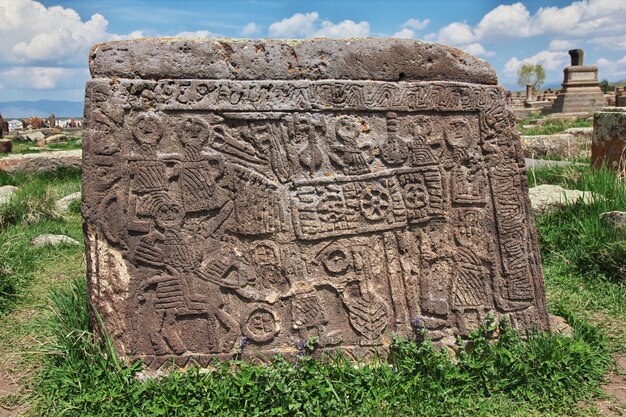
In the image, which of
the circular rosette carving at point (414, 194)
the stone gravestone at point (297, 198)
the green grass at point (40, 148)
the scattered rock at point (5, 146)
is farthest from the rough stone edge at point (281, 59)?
the scattered rock at point (5, 146)

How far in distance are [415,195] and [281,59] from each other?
106cm

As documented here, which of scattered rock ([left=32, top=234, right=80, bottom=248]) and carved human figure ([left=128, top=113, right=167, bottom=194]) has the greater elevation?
carved human figure ([left=128, top=113, right=167, bottom=194])

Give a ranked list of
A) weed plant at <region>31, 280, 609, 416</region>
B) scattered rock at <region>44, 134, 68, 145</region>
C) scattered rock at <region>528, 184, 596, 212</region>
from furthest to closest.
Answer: scattered rock at <region>44, 134, 68, 145</region> → scattered rock at <region>528, 184, 596, 212</region> → weed plant at <region>31, 280, 609, 416</region>

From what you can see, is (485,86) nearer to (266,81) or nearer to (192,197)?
(266,81)

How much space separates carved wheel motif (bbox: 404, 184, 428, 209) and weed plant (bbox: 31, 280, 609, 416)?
782 millimetres

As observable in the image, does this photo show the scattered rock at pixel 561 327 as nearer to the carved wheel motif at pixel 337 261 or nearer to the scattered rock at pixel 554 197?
the carved wheel motif at pixel 337 261

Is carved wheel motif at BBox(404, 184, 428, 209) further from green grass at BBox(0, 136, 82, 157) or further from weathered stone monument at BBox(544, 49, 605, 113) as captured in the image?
weathered stone monument at BBox(544, 49, 605, 113)

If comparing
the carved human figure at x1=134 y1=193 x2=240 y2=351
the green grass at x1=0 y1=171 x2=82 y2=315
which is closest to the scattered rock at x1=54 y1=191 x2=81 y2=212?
the green grass at x1=0 y1=171 x2=82 y2=315

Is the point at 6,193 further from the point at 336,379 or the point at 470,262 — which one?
the point at 470,262

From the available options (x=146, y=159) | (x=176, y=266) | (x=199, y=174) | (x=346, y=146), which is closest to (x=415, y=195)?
(x=346, y=146)

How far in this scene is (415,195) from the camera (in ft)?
10.5

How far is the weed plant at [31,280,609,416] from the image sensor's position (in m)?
2.83

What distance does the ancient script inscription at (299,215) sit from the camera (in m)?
2.95

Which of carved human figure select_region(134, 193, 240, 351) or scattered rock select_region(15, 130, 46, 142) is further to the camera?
scattered rock select_region(15, 130, 46, 142)
